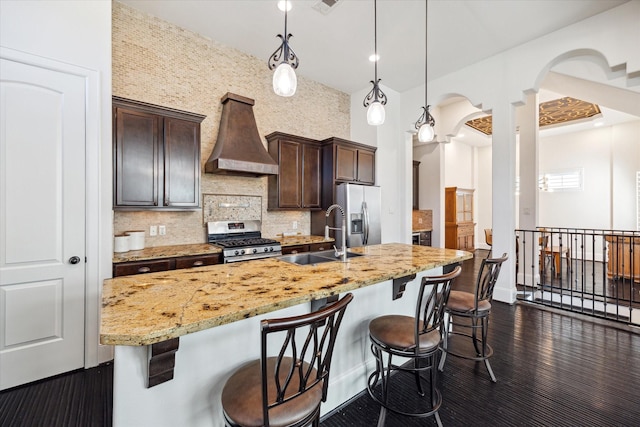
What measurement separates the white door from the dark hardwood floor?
0.30m

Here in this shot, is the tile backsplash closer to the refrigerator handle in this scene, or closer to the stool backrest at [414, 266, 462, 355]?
the refrigerator handle

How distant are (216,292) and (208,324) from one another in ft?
1.10

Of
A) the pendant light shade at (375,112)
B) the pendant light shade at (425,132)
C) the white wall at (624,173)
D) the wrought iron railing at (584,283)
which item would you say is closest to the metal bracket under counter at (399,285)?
the pendant light shade at (375,112)

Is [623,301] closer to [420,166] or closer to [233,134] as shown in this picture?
[420,166]

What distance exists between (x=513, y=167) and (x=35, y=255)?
18.3 feet

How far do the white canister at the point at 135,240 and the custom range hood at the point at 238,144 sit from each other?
3.70 ft

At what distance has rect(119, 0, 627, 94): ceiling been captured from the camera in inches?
124

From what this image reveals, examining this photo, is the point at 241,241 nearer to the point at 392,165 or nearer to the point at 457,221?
the point at 392,165

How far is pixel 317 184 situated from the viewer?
4.64 meters

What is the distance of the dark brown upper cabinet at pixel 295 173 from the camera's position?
419cm

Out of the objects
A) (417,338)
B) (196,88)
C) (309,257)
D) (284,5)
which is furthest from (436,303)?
(196,88)

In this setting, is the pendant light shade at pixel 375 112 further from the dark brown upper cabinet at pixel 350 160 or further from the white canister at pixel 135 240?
the white canister at pixel 135 240

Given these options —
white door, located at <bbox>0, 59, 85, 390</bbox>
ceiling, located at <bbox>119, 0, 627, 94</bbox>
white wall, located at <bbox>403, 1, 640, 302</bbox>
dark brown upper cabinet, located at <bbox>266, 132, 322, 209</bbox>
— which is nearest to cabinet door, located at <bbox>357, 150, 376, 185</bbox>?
dark brown upper cabinet, located at <bbox>266, 132, 322, 209</bbox>

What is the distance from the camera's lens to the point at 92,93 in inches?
97.1
